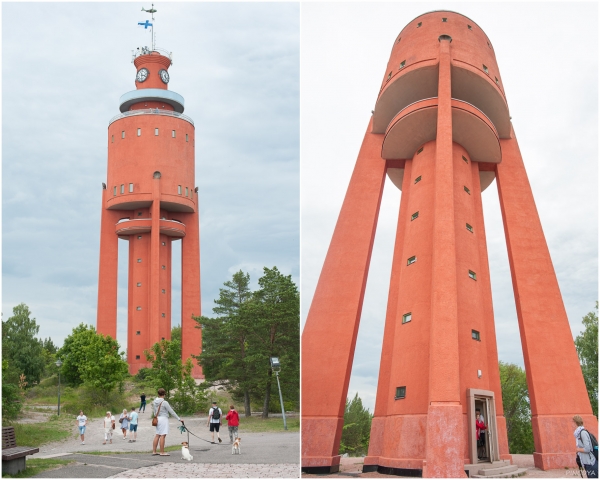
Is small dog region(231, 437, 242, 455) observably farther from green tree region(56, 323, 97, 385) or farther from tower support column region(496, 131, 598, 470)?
green tree region(56, 323, 97, 385)

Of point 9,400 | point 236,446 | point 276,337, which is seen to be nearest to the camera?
point 236,446

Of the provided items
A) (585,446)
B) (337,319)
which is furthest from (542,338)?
(585,446)

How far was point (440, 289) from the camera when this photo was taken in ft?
51.9

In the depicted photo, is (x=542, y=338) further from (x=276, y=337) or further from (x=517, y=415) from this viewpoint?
(x=517, y=415)

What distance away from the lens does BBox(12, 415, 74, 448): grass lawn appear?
45.6ft

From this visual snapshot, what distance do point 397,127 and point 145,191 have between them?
66.6ft

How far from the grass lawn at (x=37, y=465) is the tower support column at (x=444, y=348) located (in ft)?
26.8

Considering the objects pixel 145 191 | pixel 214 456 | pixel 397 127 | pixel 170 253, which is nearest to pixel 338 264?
pixel 397 127

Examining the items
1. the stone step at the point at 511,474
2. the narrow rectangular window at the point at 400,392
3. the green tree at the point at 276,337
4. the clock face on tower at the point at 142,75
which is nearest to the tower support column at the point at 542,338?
the stone step at the point at 511,474

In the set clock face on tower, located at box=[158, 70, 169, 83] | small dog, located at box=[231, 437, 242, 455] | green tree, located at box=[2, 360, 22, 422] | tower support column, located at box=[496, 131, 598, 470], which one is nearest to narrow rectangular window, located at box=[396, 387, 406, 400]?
tower support column, located at box=[496, 131, 598, 470]

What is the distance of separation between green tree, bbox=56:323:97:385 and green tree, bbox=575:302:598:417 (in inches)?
963

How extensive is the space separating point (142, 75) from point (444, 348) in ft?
105

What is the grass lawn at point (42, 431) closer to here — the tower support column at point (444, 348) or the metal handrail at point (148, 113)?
the tower support column at point (444, 348)

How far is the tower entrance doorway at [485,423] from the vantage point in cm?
1623
